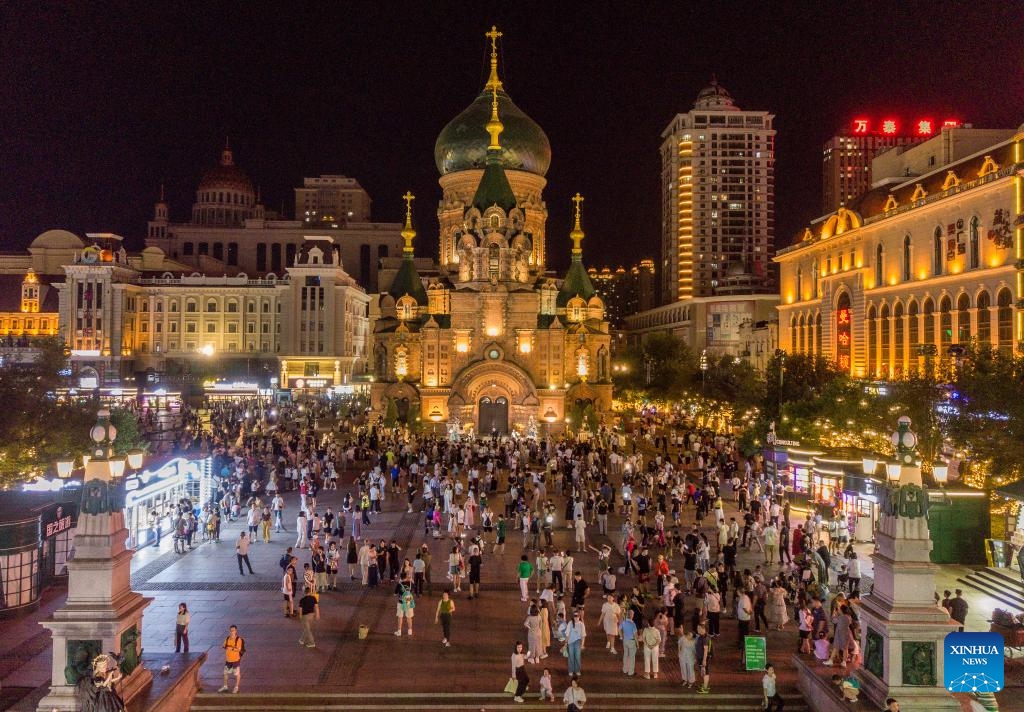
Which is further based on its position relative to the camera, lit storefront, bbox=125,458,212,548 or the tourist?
lit storefront, bbox=125,458,212,548

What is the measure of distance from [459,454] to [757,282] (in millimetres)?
80363

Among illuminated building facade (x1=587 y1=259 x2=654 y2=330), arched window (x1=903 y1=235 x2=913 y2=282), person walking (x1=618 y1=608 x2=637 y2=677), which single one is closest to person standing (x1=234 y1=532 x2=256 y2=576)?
person walking (x1=618 y1=608 x2=637 y2=677)

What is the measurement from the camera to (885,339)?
43.8 meters

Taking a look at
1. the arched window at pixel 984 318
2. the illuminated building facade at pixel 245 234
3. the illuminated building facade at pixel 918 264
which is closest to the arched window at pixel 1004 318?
the illuminated building facade at pixel 918 264

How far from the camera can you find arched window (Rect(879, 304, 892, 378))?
4312 cm

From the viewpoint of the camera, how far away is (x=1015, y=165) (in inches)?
1255

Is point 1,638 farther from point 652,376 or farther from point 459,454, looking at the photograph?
point 652,376

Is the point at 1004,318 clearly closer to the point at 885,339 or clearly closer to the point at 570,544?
the point at 885,339

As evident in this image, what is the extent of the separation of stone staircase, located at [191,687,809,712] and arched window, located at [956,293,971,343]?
29.9 meters

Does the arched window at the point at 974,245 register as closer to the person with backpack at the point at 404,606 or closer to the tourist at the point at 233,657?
the person with backpack at the point at 404,606

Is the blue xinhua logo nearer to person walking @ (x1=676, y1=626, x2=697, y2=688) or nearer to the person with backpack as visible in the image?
person walking @ (x1=676, y1=626, x2=697, y2=688)

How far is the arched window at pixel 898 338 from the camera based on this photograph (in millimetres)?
41513

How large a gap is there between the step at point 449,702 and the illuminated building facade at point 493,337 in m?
33.5

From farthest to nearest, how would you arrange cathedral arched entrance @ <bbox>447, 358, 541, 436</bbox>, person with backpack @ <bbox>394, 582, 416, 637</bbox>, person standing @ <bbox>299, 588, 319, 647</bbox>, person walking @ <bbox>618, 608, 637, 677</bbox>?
cathedral arched entrance @ <bbox>447, 358, 541, 436</bbox>
person with backpack @ <bbox>394, 582, 416, 637</bbox>
person standing @ <bbox>299, 588, 319, 647</bbox>
person walking @ <bbox>618, 608, 637, 677</bbox>
